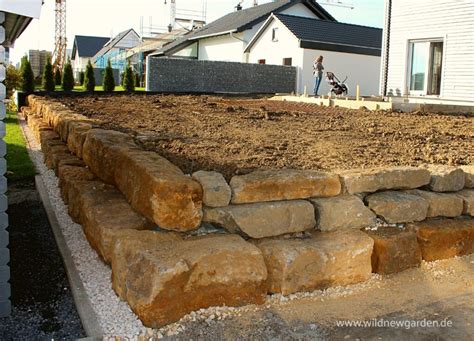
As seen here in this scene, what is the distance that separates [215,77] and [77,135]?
14.0 metres

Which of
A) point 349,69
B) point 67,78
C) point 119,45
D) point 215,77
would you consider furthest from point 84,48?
point 215,77

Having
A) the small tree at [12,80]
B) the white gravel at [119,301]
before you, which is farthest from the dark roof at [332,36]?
the white gravel at [119,301]

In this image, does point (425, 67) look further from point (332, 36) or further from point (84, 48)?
point (84, 48)

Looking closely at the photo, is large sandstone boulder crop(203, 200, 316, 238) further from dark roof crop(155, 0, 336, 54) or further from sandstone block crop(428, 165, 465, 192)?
dark roof crop(155, 0, 336, 54)

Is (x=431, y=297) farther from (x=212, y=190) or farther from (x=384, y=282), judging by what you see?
(x=212, y=190)

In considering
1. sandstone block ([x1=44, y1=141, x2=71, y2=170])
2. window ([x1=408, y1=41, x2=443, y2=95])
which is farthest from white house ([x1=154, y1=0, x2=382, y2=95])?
sandstone block ([x1=44, y1=141, x2=71, y2=170])

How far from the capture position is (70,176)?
480cm

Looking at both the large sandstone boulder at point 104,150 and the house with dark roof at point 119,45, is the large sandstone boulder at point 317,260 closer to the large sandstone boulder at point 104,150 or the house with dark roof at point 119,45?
the large sandstone boulder at point 104,150

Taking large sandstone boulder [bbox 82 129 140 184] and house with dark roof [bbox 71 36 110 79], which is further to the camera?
house with dark roof [bbox 71 36 110 79]

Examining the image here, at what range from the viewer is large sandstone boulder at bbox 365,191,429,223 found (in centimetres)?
352

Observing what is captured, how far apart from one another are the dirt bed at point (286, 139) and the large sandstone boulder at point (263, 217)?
455 millimetres

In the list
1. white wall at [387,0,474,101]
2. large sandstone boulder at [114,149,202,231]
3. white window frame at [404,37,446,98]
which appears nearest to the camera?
large sandstone boulder at [114,149,202,231]

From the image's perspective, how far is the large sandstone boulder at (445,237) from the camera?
11.8ft

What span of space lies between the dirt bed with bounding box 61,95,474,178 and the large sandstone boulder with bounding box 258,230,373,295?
0.69 meters
